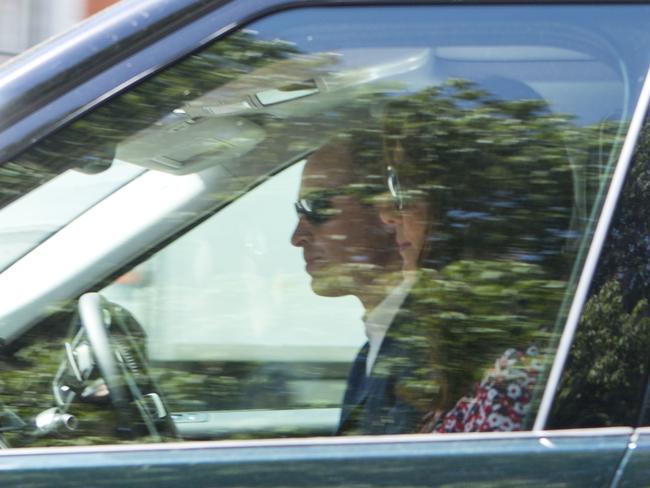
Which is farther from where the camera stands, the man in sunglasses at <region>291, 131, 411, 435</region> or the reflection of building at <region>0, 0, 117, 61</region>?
the reflection of building at <region>0, 0, 117, 61</region>

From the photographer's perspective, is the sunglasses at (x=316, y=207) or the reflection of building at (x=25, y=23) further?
the reflection of building at (x=25, y=23)

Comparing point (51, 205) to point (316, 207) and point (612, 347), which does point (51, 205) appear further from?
point (612, 347)

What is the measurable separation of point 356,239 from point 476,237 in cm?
16

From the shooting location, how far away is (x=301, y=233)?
4.70ft

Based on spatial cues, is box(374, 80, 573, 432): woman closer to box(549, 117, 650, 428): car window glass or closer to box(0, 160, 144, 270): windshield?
box(549, 117, 650, 428): car window glass

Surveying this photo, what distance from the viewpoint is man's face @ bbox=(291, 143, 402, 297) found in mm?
1431

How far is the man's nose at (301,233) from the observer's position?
1429 mm

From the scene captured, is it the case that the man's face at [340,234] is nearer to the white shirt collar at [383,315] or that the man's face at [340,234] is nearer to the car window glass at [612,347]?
the white shirt collar at [383,315]

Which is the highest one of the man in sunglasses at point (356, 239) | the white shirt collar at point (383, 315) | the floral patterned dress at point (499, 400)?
the man in sunglasses at point (356, 239)

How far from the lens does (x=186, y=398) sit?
4.62 feet

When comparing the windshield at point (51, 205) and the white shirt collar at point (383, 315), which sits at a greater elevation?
the windshield at point (51, 205)

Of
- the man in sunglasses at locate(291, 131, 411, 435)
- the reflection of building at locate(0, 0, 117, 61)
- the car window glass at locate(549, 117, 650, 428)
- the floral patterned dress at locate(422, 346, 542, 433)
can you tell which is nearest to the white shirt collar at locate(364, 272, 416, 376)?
the man in sunglasses at locate(291, 131, 411, 435)

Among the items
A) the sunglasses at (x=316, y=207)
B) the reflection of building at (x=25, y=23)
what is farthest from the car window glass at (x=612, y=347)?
the reflection of building at (x=25, y=23)

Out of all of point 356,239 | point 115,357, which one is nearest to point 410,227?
point 356,239
